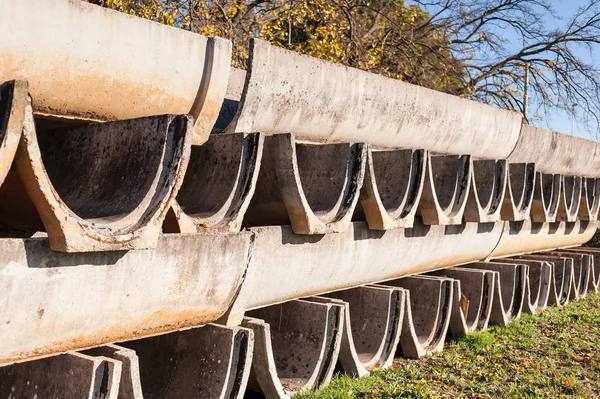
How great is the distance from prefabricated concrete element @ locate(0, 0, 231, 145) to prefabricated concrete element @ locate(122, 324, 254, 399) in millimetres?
870

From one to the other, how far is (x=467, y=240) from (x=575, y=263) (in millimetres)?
3598

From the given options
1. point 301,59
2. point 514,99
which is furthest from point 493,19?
point 301,59

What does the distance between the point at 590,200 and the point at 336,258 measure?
5.23 metres

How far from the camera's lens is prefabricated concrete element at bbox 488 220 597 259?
6.51 m

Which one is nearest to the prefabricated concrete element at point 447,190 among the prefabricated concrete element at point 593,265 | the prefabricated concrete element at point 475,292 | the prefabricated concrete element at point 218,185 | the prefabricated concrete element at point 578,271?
the prefabricated concrete element at point 475,292

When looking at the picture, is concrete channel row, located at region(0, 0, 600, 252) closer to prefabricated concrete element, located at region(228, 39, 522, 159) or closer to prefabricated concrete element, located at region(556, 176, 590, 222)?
prefabricated concrete element, located at region(228, 39, 522, 159)

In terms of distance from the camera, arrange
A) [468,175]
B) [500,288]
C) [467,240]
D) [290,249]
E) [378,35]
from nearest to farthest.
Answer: [290,249]
[468,175]
[467,240]
[500,288]
[378,35]

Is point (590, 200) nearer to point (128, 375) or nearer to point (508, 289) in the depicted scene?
point (508, 289)

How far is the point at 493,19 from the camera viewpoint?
16.1 m

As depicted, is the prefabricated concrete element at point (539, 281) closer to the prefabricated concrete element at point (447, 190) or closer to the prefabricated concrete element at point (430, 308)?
the prefabricated concrete element at point (430, 308)

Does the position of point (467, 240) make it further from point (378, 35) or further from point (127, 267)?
point (378, 35)

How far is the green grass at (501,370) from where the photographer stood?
4277 mm

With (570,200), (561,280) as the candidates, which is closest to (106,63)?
(570,200)

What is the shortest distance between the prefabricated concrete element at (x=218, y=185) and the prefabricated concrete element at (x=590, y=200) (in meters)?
5.76
